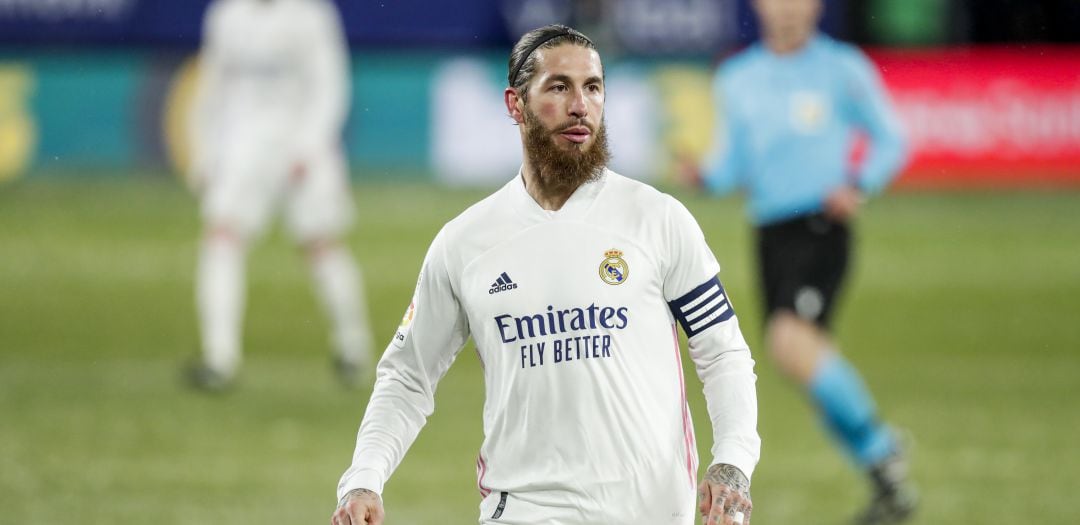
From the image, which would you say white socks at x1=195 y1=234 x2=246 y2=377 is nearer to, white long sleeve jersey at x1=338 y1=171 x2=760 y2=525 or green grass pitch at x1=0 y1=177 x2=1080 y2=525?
green grass pitch at x1=0 y1=177 x2=1080 y2=525

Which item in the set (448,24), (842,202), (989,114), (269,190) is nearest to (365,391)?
(269,190)

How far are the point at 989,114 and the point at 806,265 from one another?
40.9 ft

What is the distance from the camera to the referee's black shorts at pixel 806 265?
7918mm

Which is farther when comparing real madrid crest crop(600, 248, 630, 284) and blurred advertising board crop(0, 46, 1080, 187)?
blurred advertising board crop(0, 46, 1080, 187)

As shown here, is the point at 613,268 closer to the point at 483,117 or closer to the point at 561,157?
the point at 561,157

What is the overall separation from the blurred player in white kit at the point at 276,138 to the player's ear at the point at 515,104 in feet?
23.3

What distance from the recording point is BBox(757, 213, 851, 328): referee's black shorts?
7.92m

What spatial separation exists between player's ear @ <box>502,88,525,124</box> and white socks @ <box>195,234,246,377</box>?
23.0ft

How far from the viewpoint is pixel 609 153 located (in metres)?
3.90

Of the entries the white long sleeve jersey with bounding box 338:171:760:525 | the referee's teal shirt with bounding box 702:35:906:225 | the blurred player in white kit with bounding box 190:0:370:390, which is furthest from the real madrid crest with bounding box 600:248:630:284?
the blurred player in white kit with bounding box 190:0:370:390

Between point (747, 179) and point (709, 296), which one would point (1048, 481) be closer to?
point (747, 179)

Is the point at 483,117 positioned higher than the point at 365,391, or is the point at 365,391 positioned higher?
the point at 483,117

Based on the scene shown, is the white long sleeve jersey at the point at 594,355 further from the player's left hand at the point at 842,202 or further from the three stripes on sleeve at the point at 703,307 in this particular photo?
the player's left hand at the point at 842,202

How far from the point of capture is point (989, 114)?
19719 millimetres
